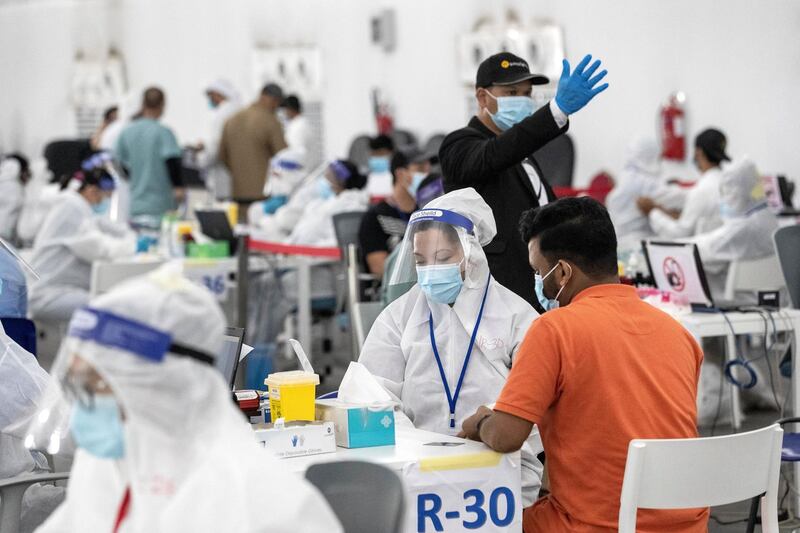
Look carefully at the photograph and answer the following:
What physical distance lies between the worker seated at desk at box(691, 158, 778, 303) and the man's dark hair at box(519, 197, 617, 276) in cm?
345

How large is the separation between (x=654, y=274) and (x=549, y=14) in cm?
617

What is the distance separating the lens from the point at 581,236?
8.87ft

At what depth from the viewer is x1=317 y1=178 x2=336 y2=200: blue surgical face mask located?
7.79 meters

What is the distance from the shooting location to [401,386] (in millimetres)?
3242

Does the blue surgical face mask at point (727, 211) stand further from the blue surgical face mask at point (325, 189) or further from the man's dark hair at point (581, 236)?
the man's dark hair at point (581, 236)

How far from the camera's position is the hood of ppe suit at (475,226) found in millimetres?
3303

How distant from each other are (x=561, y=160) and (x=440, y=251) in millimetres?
6645

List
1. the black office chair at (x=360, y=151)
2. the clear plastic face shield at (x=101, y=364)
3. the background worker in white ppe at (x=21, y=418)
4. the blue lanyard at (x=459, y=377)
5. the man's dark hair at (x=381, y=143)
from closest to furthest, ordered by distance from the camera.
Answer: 1. the clear plastic face shield at (x=101, y=364)
2. the background worker in white ppe at (x=21, y=418)
3. the blue lanyard at (x=459, y=377)
4. the man's dark hair at (x=381, y=143)
5. the black office chair at (x=360, y=151)

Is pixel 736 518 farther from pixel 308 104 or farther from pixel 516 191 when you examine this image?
pixel 308 104

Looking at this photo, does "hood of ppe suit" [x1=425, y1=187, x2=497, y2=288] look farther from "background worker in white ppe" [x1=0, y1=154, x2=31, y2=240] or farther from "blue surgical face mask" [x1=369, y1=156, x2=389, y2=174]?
"background worker in white ppe" [x1=0, y1=154, x2=31, y2=240]

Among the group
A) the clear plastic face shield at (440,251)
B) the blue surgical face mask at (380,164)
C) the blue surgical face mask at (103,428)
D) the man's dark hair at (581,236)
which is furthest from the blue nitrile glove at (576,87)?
the blue surgical face mask at (380,164)

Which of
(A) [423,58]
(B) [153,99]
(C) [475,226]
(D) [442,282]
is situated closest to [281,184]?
(B) [153,99]

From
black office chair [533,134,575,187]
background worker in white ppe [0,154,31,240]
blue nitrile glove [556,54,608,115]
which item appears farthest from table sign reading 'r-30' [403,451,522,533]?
background worker in white ppe [0,154,31,240]

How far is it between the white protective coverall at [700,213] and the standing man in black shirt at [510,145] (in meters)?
3.19
